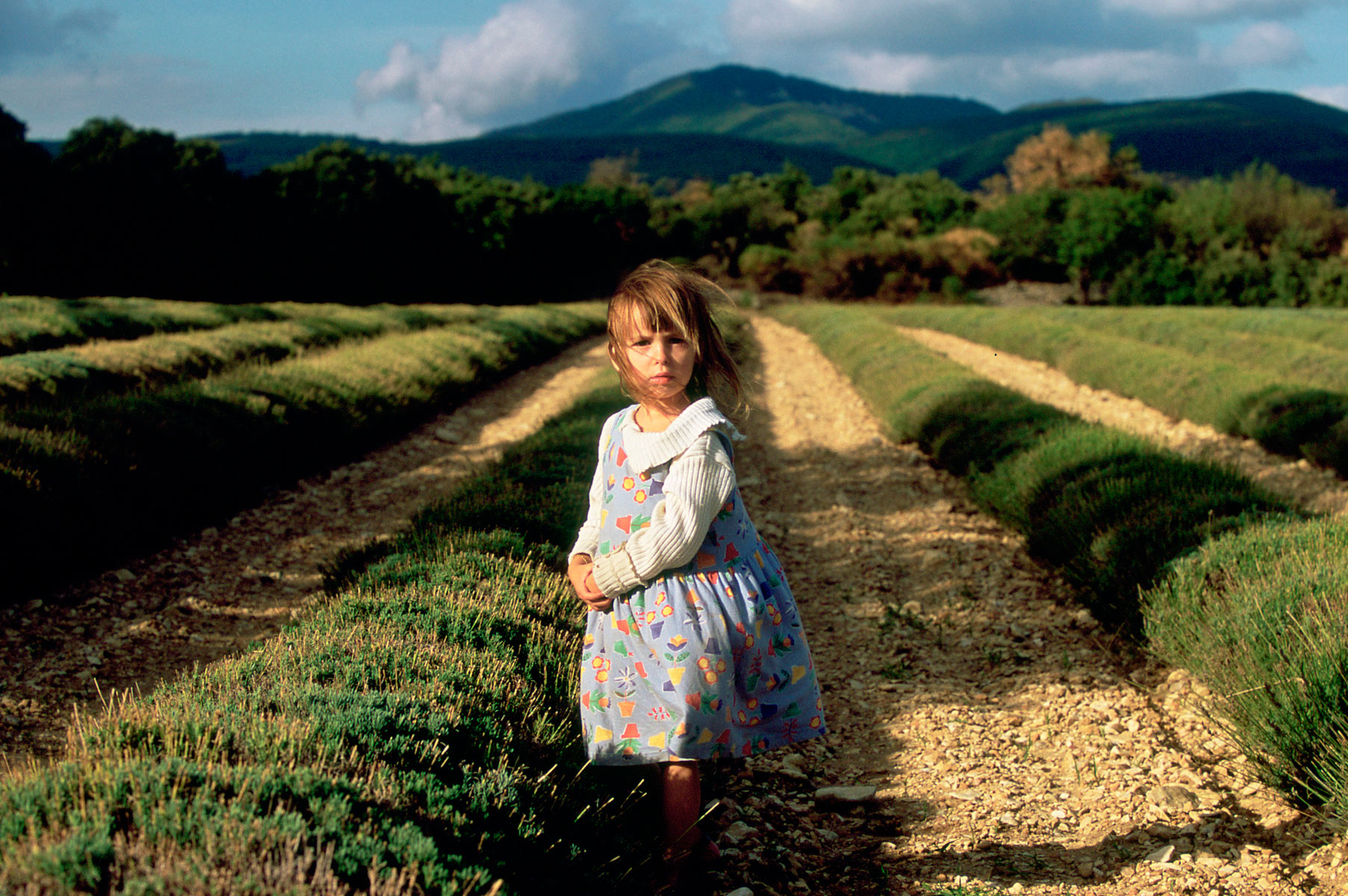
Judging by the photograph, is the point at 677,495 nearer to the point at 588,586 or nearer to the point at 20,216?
the point at 588,586

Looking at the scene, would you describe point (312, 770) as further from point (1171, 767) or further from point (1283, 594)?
point (1283, 594)

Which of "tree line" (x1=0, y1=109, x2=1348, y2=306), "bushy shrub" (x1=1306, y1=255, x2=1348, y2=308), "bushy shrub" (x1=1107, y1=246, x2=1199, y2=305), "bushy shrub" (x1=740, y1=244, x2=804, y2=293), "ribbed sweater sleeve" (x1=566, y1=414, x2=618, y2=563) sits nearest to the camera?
"ribbed sweater sleeve" (x1=566, y1=414, x2=618, y2=563)

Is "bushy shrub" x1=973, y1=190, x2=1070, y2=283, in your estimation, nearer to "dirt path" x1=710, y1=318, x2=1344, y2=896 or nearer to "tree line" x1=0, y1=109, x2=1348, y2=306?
"tree line" x1=0, y1=109, x2=1348, y2=306

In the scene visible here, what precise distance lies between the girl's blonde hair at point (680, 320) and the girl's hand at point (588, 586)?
0.46m

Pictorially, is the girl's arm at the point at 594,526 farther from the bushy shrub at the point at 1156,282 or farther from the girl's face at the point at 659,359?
the bushy shrub at the point at 1156,282

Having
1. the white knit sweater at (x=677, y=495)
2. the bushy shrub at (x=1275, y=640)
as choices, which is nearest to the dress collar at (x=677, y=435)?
the white knit sweater at (x=677, y=495)

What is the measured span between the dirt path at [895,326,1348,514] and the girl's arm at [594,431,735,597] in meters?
4.19

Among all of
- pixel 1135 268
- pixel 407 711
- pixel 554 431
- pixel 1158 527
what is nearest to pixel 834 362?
pixel 554 431

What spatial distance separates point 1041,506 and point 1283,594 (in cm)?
232

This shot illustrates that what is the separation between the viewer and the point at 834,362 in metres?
16.7

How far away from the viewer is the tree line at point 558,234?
2781 centimetres

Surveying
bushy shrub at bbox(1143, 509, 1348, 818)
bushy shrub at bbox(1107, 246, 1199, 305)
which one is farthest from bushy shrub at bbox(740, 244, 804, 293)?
bushy shrub at bbox(1143, 509, 1348, 818)

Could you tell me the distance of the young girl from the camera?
6.88 ft

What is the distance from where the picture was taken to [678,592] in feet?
6.97
